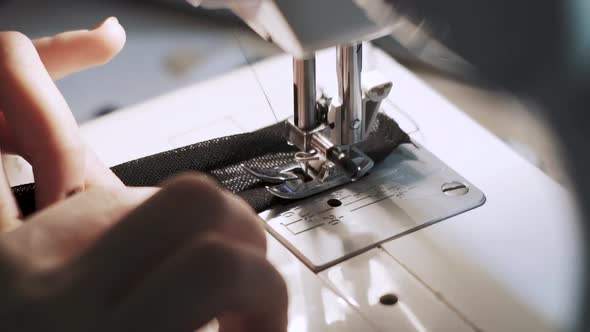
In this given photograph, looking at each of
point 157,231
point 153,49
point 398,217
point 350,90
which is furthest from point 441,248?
point 153,49

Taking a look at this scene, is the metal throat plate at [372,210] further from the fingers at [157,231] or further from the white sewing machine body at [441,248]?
A: the fingers at [157,231]

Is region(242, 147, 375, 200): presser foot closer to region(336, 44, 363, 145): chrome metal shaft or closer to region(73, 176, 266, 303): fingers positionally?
region(336, 44, 363, 145): chrome metal shaft

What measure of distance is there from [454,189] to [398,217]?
0.23 ft

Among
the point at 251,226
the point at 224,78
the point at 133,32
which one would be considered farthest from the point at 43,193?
the point at 133,32

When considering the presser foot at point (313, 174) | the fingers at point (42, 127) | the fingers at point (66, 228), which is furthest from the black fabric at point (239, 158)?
the fingers at point (66, 228)

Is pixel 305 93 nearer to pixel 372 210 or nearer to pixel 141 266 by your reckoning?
pixel 372 210

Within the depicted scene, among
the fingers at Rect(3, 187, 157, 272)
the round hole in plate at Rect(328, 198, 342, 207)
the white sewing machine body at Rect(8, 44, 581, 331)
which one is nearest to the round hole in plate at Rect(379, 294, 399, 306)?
the white sewing machine body at Rect(8, 44, 581, 331)

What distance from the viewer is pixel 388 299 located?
73cm

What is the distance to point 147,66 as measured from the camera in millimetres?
1109

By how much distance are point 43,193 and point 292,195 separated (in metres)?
0.22

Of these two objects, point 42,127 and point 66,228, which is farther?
point 42,127

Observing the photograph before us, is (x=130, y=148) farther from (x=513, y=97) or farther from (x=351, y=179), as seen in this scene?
(x=513, y=97)

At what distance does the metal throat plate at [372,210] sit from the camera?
78cm

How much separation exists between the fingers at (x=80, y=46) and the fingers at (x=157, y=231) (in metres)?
0.30
